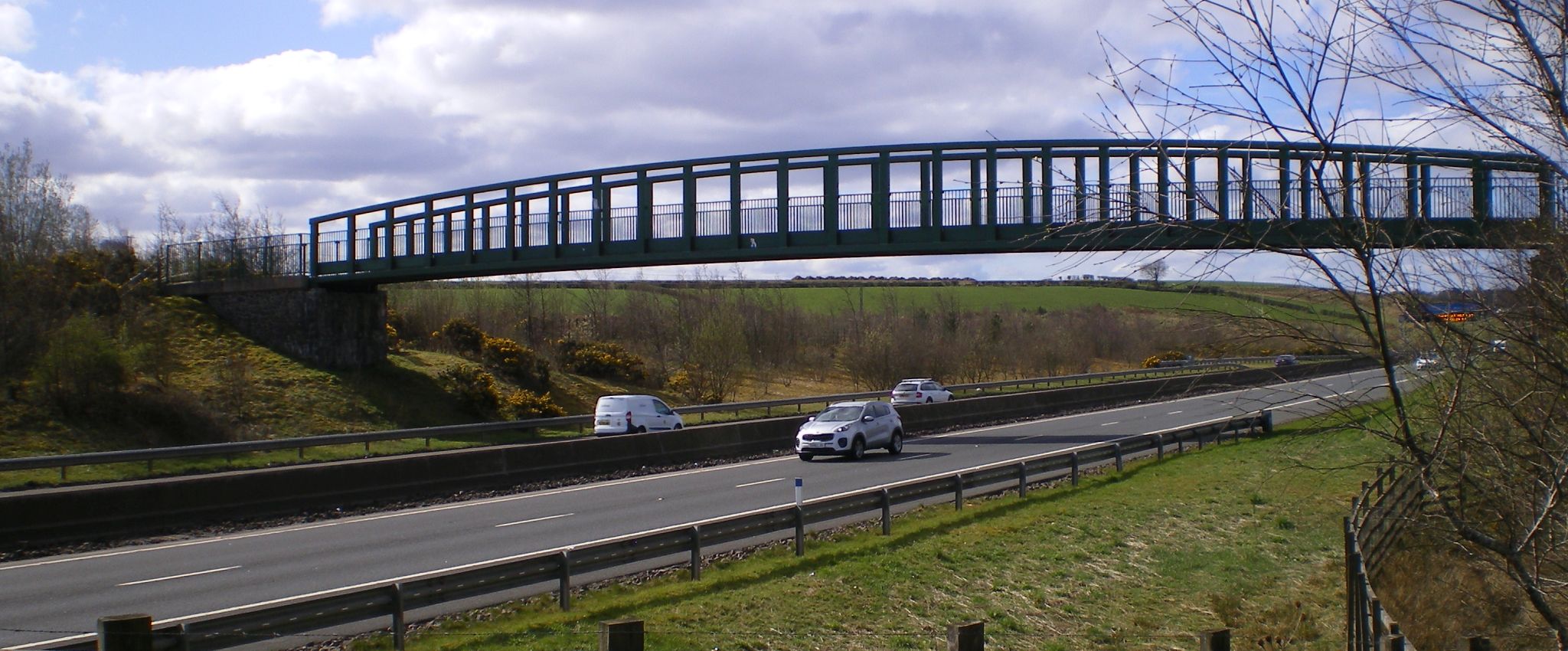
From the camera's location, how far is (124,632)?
21.9 ft

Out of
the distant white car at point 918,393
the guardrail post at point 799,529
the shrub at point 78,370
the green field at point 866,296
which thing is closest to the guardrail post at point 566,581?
the guardrail post at point 799,529

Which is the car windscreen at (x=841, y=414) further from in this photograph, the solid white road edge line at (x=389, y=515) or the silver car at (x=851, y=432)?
the solid white road edge line at (x=389, y=515)

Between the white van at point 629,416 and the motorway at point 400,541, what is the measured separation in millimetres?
5880

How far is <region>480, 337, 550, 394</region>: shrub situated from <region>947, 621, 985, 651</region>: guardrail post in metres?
45.4

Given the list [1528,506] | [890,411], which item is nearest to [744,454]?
[890,411]

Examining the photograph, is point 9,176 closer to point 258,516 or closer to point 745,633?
point 258,516

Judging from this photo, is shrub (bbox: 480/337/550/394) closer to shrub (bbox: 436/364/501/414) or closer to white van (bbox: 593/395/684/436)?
shrub (bbox: 436/364/501/414)

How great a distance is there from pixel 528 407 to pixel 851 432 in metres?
18.4

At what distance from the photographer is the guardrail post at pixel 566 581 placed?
37.3 feet

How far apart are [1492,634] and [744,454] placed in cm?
2034

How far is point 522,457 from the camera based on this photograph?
24969 mm

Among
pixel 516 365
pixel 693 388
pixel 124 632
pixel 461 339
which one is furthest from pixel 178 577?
pixel 693 388

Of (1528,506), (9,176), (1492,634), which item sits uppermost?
(9,176)

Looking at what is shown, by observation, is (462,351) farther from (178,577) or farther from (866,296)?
(866,296)
